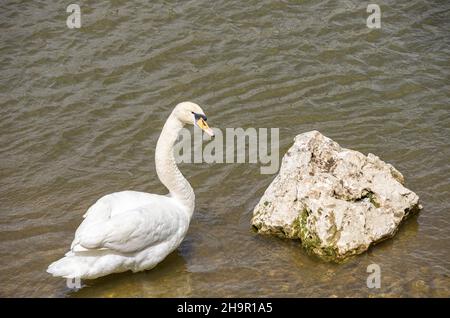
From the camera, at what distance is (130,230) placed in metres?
5.67

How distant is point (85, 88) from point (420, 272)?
568cm

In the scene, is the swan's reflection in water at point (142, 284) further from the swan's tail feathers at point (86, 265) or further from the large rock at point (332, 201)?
the large rock at point (332, 201)

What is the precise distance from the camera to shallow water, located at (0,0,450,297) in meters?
6.09

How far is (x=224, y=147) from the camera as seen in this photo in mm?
8344

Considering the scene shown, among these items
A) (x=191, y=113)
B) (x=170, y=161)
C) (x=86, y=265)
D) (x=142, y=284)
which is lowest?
(x=142, y=284)

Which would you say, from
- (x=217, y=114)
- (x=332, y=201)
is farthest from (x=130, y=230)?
(x=217, y=114)

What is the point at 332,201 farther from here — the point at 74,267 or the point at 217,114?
the point at 217,114

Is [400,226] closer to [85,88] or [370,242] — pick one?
[370,242]

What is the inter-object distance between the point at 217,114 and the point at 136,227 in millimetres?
3507

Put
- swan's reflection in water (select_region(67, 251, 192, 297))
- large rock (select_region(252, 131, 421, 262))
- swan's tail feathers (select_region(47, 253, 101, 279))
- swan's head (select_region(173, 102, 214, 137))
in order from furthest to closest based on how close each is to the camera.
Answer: swan's head (select_region(173, 102, 214, 137))
large rock (select_region(252, 131, 421, 262))
swan's reflection in water (select_region(67, 251, 192, 297))
swan's tail feathers (select_region(47, 253, 101, 279))

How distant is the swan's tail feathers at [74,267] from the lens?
547 centimetres

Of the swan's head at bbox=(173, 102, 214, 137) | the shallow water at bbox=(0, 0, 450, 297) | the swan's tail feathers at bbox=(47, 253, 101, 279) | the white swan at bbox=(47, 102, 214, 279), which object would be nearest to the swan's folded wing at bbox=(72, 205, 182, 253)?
the white swan at bbox=(47, 102, 214, 279)

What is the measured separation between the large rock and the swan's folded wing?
107 centimetres

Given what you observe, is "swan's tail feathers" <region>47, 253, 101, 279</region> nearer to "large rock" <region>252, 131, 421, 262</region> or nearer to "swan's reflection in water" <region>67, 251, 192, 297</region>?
"swan's reflection in water" <region>67, 251, 192, 297</region>
